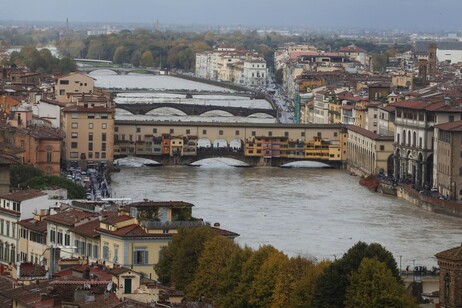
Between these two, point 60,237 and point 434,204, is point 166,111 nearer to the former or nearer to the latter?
point 434,204

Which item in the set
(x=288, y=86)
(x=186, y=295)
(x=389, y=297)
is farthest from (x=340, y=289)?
A: (x=288, y=86)

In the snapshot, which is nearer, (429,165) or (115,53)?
(429,165)

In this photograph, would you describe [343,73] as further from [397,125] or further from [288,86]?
[397,125]

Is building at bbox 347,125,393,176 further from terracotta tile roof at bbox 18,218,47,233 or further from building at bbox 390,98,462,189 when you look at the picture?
terracotta tile roof at bbox 18,218,47,233

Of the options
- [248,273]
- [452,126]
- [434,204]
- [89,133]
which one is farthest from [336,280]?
[89,133]

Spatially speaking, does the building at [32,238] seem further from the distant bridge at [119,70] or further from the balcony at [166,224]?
the distant bridge at [119,70]

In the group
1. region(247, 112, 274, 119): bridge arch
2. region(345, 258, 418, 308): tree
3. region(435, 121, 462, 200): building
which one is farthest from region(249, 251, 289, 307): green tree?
region(247, 112, 274, 119): bridge arch

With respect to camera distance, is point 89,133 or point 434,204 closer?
point 434,204
